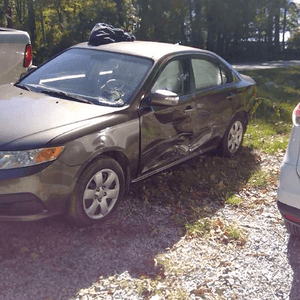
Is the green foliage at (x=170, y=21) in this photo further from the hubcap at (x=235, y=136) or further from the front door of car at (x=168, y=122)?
the front door of car at (x=168, y=122)

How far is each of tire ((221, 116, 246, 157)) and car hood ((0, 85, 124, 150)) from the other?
7.26 ft

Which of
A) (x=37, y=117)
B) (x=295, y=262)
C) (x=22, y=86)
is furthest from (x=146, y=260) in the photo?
(x=22, y=86)

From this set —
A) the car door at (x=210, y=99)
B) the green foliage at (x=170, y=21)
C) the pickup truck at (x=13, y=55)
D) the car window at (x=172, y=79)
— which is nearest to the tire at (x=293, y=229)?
the car door at (x=210, y=99)

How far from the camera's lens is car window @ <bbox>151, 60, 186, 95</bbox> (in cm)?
539

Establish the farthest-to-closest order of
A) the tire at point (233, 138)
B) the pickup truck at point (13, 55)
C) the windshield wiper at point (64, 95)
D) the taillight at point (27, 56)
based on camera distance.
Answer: the taillight at point (27, 56) → the pickup truck at point (13, 55) → the tire at point (233, 138) → the windshield wiper at point (64, 95)

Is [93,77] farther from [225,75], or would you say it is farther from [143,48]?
[225,75]

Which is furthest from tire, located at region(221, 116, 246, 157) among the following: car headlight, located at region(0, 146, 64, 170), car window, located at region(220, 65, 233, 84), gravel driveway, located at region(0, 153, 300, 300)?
car headlight, located at region(0, 146, 64, 170)

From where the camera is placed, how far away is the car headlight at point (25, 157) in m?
4.02

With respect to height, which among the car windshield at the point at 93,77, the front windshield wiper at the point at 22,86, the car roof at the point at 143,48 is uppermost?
the car roof at the point at 143,48

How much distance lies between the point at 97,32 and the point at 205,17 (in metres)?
35.6

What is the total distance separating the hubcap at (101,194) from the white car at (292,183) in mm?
1458

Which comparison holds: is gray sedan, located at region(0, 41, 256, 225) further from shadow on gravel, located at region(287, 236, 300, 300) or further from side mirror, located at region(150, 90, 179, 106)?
shadow on gravel, located at region(287, 236, 300, 300)

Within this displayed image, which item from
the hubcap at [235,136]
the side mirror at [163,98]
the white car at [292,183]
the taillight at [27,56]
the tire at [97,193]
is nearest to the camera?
the white car at [292,183]

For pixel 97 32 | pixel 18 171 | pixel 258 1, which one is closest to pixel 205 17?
pixel 258 1
